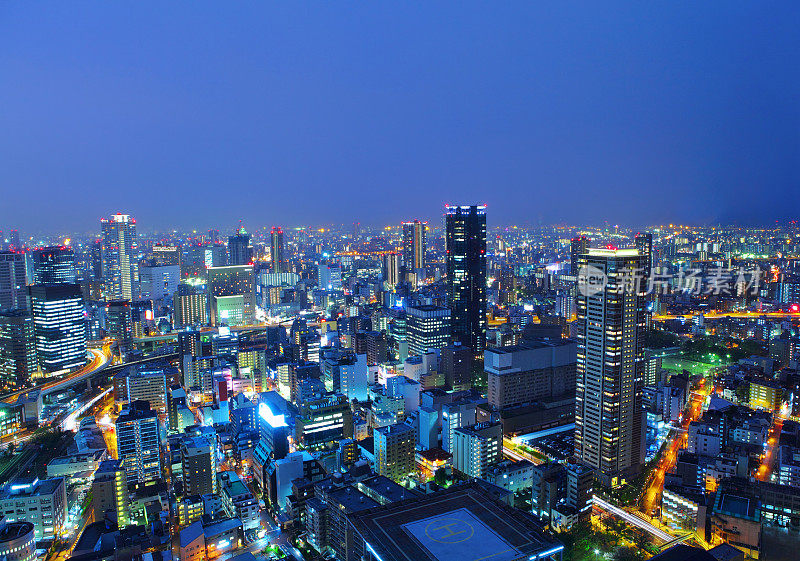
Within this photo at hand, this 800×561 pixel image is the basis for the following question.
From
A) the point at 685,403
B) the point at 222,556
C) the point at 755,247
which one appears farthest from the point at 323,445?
the point at 755,247

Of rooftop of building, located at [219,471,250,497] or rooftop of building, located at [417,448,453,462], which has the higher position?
rooftop of building, located at [417,448,453,462]

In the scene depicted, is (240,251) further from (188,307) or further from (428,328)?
Answer: (428,328)

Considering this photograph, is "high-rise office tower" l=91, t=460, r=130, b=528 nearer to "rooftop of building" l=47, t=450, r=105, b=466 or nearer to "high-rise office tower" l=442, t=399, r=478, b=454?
"rooftop of building" l=47, t=450, r=105, b=466

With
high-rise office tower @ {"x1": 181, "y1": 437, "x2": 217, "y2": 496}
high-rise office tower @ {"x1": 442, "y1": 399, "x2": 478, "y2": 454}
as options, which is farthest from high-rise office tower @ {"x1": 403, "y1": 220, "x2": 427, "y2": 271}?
high-rise office tower @ {"x1": 181, "y1": 437, "x2": 217, "y2": 496}

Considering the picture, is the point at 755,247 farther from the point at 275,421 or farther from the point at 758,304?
the point at 275,421

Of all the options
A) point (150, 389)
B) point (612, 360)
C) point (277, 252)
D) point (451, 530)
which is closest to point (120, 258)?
point (277, 252)

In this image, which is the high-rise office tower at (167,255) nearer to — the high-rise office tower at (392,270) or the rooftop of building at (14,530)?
the high-rise office tower at (392,270)

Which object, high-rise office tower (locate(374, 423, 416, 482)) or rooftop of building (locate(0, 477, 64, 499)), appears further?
high-rise office tower (locate(374, 423, 416, 482))
